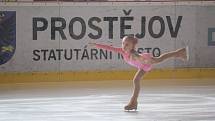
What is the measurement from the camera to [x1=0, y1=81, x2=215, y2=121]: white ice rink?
4.23 metres

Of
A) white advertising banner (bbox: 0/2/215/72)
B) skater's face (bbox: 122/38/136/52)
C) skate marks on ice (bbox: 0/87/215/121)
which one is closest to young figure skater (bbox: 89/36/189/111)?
skater's face (bbox: 122/38/136/52)

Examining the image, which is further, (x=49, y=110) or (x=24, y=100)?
(x=24, y=100)

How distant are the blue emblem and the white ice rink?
0.37 m

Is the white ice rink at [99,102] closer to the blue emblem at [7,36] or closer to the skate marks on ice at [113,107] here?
the skate marks on ice at [113,107]

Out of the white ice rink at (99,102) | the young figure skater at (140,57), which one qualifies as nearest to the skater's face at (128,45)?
the young figure skater at (140,57)

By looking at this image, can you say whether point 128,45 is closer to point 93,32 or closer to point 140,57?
point 140,57

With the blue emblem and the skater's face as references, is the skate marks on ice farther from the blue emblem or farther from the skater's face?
the blue emblem

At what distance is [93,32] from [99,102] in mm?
1901

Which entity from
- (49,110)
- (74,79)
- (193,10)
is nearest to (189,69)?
(193,10)

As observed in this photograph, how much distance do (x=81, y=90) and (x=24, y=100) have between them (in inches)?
34.3

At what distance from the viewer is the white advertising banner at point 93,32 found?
6.60 meters

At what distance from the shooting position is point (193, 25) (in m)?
7.05

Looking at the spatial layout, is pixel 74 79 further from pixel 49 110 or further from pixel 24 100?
pixel 49 110

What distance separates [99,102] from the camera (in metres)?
5.00
